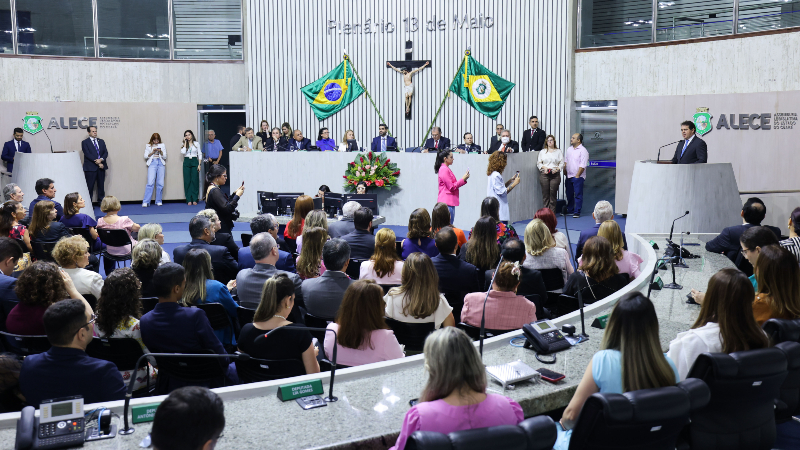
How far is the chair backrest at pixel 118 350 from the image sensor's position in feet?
11.9

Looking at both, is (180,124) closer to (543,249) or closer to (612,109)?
(612,109)

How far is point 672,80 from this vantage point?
12.3 meters

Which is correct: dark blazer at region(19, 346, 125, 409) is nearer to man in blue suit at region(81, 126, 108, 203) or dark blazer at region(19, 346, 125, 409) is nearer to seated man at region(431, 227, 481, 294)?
seated man at region(431, 227, 481, 294)

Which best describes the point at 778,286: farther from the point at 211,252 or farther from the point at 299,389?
the point at 211,252

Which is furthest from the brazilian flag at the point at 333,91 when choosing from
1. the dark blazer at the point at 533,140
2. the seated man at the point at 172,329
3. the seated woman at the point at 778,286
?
the seated woman at the point at 778,286

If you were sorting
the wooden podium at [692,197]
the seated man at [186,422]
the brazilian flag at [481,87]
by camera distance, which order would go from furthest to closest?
the brazilian flag at [481,87], the wooden podium at [692,197], the seated man at [186,422]

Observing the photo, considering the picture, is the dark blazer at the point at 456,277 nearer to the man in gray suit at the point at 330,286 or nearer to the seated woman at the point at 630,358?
the man in gray suit at the point at 330,286

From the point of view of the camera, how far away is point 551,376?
314 centimetres

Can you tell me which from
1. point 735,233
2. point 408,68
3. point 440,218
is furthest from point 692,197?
point 408,68

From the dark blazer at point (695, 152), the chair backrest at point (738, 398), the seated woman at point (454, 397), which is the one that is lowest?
the chair backrest at point (738, 398)

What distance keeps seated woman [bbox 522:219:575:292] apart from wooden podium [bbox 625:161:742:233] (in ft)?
9.09

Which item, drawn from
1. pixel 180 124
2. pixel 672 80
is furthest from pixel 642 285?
pixel 180 124

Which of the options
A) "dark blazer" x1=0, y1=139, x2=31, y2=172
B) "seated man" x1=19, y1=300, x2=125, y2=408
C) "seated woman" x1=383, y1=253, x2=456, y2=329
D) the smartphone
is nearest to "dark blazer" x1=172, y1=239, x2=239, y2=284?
"seated woman" x1=383, y1=253, x2=456, y2=329

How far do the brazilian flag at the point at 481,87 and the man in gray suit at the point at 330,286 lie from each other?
10.2 metres
